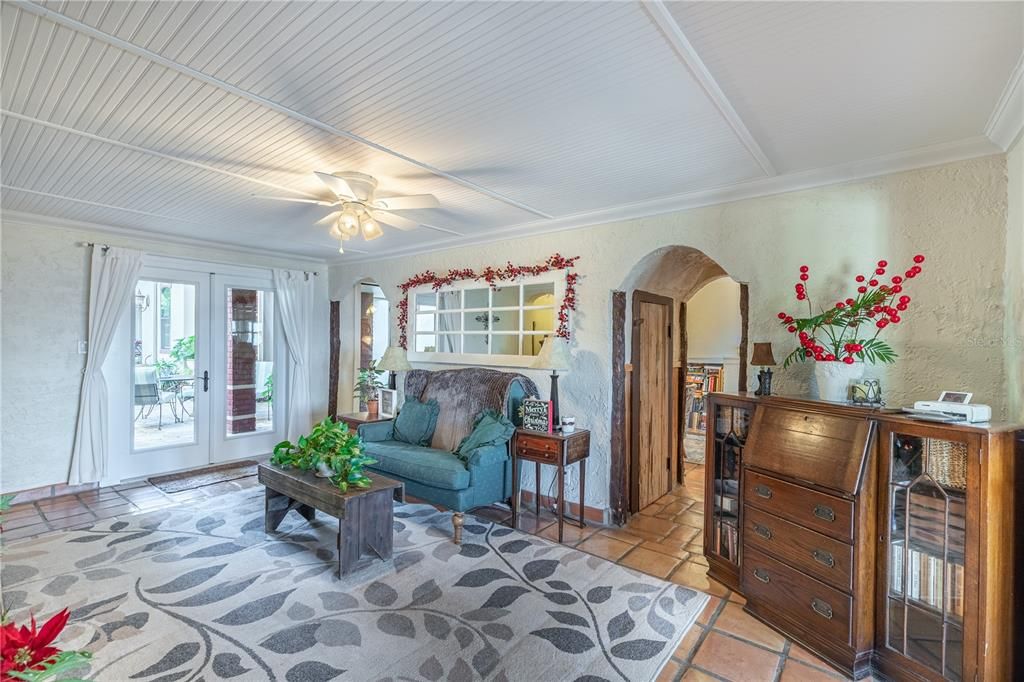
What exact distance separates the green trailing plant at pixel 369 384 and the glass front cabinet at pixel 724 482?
3.56 m

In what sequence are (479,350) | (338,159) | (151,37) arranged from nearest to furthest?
(151,37) → (338,159) → (479,350)

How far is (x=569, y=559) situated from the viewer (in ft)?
10.6

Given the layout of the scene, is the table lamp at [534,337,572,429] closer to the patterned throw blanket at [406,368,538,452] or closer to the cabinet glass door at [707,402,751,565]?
the patterned throw blanket at [406,368,538,452]

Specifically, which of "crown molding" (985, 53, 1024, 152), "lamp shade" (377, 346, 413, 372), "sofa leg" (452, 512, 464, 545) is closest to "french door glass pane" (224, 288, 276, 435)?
"lamp shade" (377, 346, 413, 372)

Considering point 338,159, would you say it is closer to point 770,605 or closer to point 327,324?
point 770,605

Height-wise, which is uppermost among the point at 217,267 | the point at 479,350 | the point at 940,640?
the point at 217,267

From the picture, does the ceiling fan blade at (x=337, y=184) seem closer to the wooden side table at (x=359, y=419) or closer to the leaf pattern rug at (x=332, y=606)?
the leaf pattern rug at (x=332, y=606)

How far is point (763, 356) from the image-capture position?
2.85 m

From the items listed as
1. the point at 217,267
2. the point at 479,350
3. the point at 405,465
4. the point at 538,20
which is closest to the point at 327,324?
the point at 217,267

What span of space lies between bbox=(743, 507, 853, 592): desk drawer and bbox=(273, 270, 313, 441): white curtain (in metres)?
5.19

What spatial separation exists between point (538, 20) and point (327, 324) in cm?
552

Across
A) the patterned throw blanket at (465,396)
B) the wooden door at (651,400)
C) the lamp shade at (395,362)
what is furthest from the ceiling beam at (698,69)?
the lamp shade at (395,362)

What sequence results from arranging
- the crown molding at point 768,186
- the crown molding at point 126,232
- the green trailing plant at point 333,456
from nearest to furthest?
the crown molding at point 768,186
the green trailing plant at point 333,456
the crown molding at point 126,232

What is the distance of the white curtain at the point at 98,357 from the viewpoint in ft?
14.7
